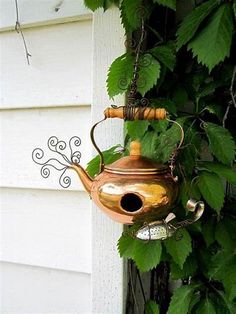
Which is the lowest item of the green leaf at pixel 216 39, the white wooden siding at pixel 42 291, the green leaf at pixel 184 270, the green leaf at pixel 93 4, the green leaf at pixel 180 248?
the white wooden siding at pixel 42 291

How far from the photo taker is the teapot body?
69 cm

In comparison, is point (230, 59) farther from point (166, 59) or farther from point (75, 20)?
point (75, 20)

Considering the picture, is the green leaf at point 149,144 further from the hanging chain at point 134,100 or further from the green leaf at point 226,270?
the green leaf at point 226,270

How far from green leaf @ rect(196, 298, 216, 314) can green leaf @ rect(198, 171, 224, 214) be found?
0.25 metres

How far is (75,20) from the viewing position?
1.03 metres

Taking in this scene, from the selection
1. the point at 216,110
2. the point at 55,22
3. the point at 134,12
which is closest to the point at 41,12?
the point at 55,22

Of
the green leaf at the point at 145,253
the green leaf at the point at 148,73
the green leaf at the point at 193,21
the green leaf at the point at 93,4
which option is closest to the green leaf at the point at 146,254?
the green leaf at the point at 145,253

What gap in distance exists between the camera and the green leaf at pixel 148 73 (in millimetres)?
799

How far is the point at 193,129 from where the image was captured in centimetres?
85

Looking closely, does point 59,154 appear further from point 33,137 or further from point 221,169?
point 221,169

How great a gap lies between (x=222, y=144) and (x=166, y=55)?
0.78 ft

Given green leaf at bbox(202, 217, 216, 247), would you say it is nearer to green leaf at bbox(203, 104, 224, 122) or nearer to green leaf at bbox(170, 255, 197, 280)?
green leaf at bbox(170, 255, 197, 280)

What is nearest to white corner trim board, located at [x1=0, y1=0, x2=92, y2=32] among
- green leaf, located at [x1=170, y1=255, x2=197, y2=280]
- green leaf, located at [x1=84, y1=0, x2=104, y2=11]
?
green leaf, located at [x1=84, y1=0, x2=104, y2=11]

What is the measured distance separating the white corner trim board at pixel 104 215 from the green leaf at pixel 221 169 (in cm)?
25
